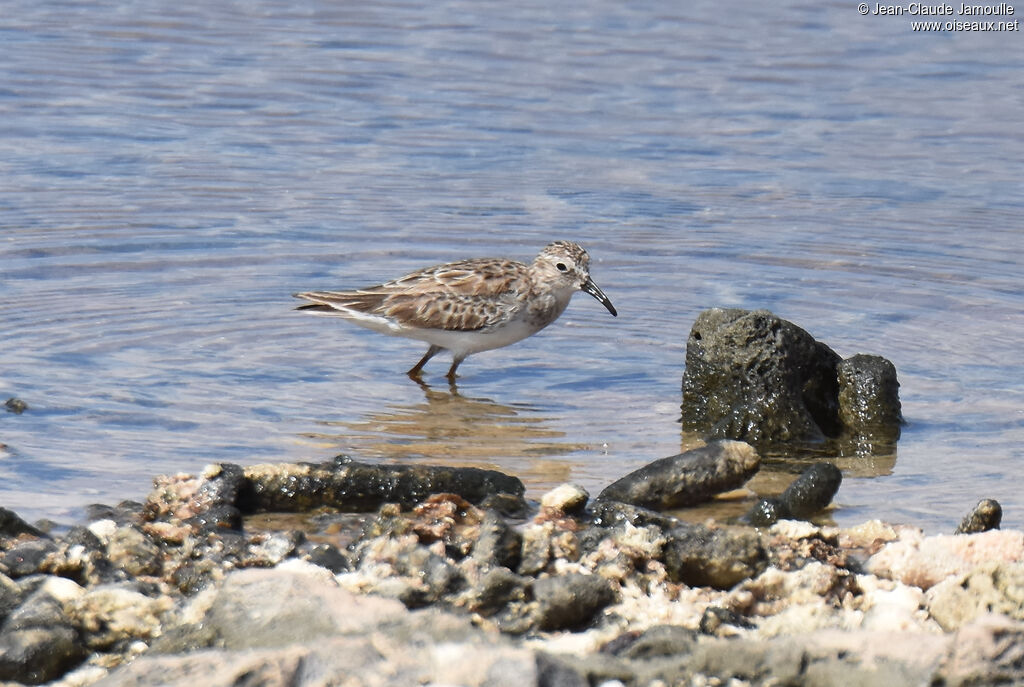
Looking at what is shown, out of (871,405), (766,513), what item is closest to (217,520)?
(766,513)

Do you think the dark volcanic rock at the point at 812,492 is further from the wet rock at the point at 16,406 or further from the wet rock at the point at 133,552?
the wet rock at the point at 16,406

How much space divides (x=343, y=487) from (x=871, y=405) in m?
3.18

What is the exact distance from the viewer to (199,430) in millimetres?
8594

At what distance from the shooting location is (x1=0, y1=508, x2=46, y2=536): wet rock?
6.33 m

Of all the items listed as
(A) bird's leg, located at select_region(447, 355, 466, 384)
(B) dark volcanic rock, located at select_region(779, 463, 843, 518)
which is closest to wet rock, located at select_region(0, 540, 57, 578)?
(B) dark volcanic rock, located at select_region(779, 463, 843, 518)

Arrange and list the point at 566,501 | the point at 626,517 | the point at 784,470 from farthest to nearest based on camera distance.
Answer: the point at 784,470 < the point at 566,501 < the point at 626,517

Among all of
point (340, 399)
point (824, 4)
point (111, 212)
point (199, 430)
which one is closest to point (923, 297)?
point (340, 399)

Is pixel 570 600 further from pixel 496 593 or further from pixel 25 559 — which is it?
pixel 25 559

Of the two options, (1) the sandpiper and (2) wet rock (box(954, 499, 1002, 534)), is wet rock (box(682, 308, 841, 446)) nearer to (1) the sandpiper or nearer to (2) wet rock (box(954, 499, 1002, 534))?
(1) the sandpiper

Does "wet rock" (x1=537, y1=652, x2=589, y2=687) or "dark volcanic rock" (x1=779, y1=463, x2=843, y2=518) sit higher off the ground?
"wet rock" (x1=537, y1=652, x2=589, y2=687)

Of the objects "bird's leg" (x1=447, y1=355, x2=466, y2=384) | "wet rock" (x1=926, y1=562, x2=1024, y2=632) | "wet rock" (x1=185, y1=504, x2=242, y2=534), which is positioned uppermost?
"wet rock" (x1=926, y1=562, x2=1024, y2=632)

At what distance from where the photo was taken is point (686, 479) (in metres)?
7.33

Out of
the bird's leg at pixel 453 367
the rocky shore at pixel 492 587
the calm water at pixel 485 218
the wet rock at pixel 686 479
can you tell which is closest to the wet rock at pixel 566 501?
the rocky shore at pixel 492 587

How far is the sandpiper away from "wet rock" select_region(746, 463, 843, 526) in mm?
3431
